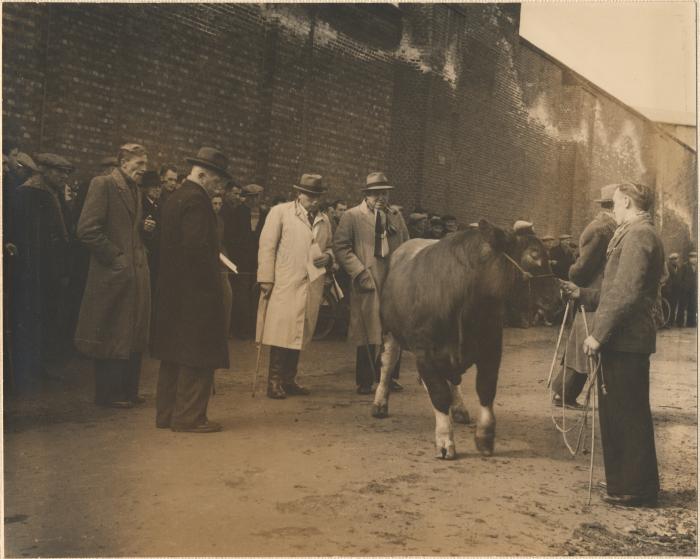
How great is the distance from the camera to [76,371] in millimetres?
6812

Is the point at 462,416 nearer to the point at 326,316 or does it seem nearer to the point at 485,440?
the point at 485,440

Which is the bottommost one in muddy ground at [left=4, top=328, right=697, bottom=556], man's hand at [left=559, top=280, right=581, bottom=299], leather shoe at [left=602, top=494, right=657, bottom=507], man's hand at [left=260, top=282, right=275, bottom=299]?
muddy ground at [left=4, top=328, right=697, bottom=556]

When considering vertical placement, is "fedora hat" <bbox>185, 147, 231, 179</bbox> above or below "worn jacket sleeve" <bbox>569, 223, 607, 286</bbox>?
above

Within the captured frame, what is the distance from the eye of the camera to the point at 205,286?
5.06 m

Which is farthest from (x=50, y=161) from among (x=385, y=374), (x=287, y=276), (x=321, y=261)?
(x=385, y=374)

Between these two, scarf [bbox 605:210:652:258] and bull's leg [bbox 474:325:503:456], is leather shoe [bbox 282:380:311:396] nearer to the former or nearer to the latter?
bull's leg [bbox 474:325:503:456]

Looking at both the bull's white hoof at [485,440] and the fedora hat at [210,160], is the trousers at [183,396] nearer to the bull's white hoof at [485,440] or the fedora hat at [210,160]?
the fedora hat at [210,160]

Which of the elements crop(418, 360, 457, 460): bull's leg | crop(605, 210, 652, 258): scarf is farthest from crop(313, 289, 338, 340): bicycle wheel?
crop(605, 210, 652, 258): scarf

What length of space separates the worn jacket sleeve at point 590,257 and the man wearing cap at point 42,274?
430 cm

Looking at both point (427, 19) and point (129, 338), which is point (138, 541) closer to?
point (129, 338)

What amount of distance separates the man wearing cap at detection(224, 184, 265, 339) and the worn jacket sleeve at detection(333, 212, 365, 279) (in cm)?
299

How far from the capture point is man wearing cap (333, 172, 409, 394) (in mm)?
6762

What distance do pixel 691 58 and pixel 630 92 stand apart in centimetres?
68

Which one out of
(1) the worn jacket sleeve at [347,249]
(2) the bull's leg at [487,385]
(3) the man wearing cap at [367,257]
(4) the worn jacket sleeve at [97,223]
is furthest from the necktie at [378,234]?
(4) the worn jacket sleeve at [97,223]
